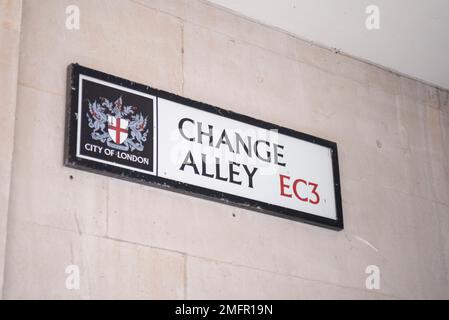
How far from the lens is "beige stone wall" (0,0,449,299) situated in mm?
3100

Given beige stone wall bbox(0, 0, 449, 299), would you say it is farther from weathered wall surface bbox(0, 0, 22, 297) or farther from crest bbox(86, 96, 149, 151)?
crest bbox(86, 96, 149, 151)

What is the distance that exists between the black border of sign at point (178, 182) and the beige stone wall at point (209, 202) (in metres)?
0.03

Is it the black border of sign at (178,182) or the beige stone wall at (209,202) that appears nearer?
the beige stone wall at (209,202)

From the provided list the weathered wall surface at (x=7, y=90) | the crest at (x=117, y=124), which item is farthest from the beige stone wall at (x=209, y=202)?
the crest at (x=117, y=124)

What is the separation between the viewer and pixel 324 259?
375 centimetres

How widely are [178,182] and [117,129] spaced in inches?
11.5

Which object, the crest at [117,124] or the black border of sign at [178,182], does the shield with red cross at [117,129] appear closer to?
the crest at [117,124]

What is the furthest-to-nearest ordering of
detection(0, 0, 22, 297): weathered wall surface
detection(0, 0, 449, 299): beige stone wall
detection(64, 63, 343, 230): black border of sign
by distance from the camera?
1. detection(64, 63, 343, 230): black border of sign
2. detection(0, 0, 449, 299): beige stone wall
3. detection(0, 0, 22, 297): weathered wall surface

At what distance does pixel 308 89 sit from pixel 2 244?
1.73 m

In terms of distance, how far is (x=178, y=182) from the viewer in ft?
11.2

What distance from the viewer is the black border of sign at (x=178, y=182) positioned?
3236mm

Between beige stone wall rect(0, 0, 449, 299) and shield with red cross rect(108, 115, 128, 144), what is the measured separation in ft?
0.50

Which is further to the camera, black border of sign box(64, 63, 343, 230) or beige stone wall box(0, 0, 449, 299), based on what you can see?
black border of sign box(64, 63, 343, 230)

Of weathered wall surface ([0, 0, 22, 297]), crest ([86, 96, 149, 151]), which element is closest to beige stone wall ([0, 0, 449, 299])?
weathered wall surface ([0, 0, 22, 297])
